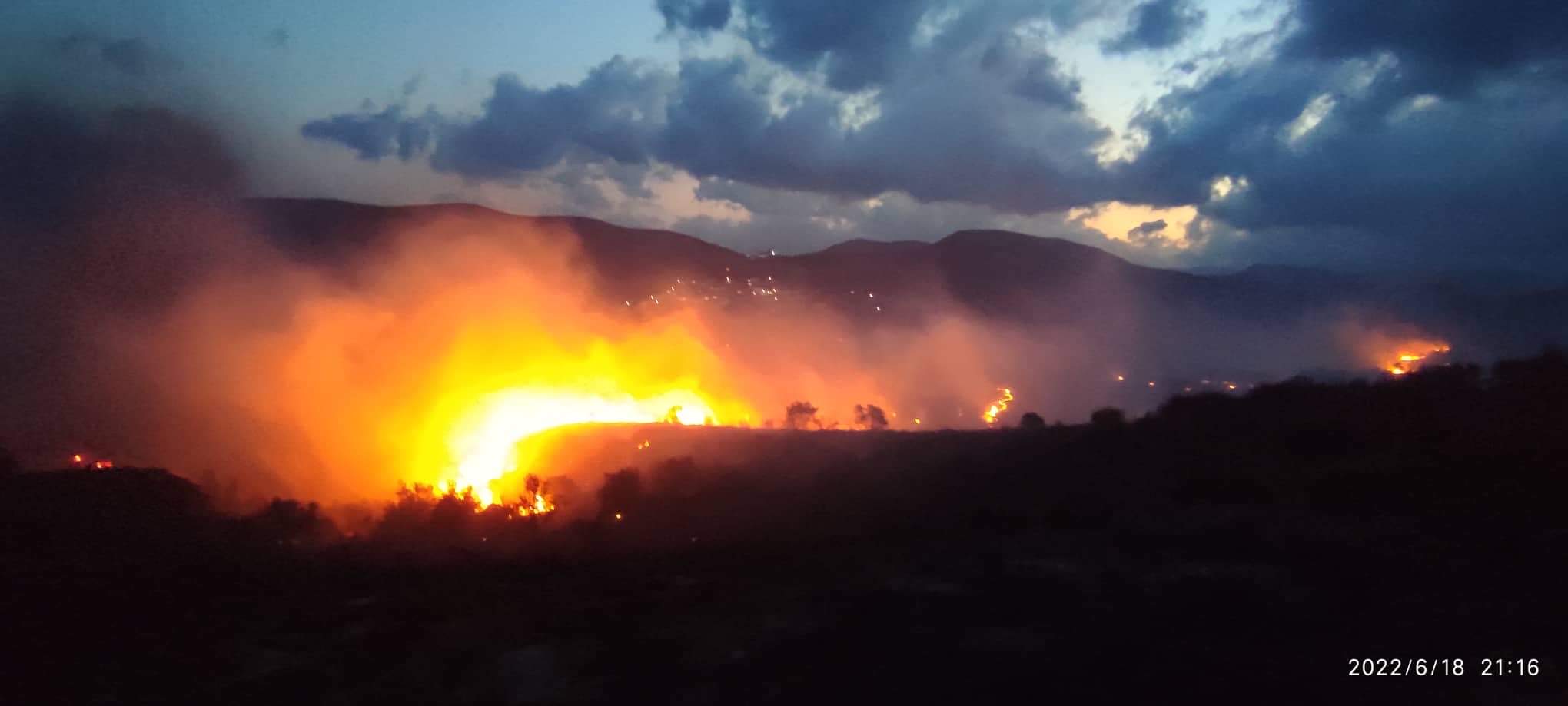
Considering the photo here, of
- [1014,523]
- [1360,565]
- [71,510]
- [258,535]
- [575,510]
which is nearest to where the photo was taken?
[1360,565]

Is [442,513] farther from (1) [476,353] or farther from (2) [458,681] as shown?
(1) [476,353]

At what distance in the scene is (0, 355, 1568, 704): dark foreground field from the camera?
231 inches

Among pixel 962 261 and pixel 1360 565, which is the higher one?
pixel 962 261

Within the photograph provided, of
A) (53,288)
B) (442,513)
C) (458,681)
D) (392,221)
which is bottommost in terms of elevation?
(458,681)

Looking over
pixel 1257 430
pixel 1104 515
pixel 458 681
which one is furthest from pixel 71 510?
pixel 1257 430

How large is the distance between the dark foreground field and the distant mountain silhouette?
19.4 meters

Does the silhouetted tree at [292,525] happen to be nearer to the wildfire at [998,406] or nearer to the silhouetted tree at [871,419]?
the silhouetted tree at [871,419]

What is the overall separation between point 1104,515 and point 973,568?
2.22 metres

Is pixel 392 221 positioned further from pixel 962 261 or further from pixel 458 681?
pixel 962 261

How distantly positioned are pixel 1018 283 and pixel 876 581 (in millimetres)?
48747

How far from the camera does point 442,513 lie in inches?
439

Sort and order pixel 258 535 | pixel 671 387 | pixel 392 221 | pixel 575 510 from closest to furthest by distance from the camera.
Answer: pixel 258 535
pixel 575 510
pixel 671 387
pixel 392 221

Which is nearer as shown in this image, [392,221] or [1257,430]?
[1257,430]

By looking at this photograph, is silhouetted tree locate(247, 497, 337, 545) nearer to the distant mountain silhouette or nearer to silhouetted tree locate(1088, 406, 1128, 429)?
silhouetted tree locate(1088, 406, 1128, 429)
